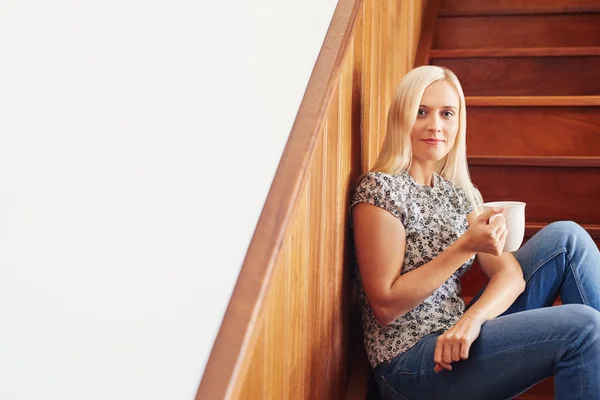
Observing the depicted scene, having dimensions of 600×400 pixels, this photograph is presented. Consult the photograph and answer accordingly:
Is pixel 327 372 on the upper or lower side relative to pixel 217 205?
lower

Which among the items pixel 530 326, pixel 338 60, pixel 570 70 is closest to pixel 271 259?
pixel 338 60

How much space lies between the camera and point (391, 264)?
140cm

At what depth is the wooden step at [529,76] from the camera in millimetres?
2559

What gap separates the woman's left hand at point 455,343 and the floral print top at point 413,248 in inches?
3.8

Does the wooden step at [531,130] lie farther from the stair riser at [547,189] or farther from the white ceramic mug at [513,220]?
the white ceramic mug at [513,220]

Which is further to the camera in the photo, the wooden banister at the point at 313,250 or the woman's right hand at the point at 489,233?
the woman's right hand at the point at 489,233

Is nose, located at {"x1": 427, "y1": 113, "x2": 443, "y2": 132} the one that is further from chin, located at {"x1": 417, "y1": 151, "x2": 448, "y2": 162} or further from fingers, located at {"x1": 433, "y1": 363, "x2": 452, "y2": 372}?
fingers, located at {"x1": 433, "y1": 363, "x2": 452, "y2": 372}

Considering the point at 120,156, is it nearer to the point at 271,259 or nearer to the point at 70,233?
the point at 70,233

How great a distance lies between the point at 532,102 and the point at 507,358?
4.06 ft

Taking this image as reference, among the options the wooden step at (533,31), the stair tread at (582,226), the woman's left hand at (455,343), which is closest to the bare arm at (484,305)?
the woman's left hand at (455,343)

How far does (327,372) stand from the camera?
→ 1.37 meters

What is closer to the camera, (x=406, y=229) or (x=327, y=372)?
(x=327, y=372)

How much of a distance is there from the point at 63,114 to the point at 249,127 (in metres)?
0.39

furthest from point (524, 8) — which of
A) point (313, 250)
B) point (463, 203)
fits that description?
point (313, 250)
